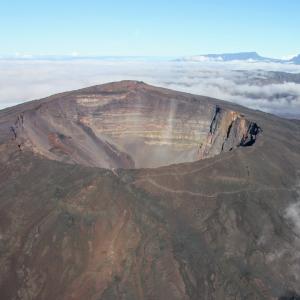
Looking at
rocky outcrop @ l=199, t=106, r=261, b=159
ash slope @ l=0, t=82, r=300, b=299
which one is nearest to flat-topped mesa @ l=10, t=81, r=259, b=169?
rocky outcrop @ l=199, t=106, r=261, b=159

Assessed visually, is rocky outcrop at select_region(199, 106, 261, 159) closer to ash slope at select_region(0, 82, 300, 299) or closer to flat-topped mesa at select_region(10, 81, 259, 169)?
flat-topped mesa at select_region(10, 81, 259, 169)

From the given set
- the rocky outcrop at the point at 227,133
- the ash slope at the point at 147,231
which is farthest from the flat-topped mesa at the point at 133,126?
the ash slope at the point at 147,231

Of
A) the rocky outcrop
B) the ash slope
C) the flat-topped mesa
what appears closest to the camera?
the ash slope

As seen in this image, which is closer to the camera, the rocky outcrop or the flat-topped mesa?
the rocky outcrop

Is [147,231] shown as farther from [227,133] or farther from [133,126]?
[133,126]

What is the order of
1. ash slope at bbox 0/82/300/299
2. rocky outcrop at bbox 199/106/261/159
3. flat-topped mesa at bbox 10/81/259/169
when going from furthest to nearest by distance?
flat-topped mesa at bbox 10/81/259/169
rocky outcrop at bbox 199/106/261/159
ash slope at bbox 0/82/300/299

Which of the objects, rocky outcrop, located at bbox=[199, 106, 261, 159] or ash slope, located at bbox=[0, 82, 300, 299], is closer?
ash slope, located at bbox=[0, 82, 300, 299]
